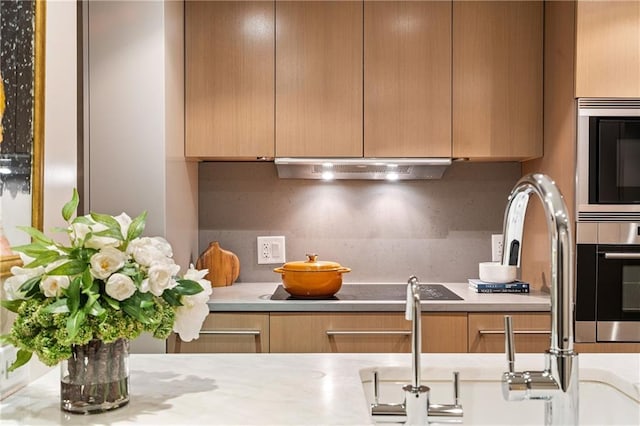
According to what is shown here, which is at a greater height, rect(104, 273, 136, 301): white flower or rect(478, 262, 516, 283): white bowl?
rect(104, 273, 136, 301): white flower

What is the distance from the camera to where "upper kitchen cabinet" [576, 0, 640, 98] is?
8.54ft

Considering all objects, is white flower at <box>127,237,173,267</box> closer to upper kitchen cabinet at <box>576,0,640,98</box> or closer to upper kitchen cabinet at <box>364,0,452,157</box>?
upper kitchen cabinet at <box>364,0,452,157</box>

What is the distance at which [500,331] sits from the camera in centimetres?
268

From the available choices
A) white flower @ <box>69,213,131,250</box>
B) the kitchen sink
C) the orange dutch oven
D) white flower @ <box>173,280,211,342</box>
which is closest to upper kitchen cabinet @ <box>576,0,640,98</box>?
the orange dutch oven

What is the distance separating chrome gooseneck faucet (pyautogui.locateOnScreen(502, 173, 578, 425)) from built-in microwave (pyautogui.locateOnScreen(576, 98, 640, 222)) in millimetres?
1751

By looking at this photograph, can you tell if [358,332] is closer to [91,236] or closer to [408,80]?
[408,80]

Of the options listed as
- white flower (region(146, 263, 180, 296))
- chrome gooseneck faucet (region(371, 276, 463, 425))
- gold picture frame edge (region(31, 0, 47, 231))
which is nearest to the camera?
chrome gooseneck faucet (region(371, 276, 463, 425))

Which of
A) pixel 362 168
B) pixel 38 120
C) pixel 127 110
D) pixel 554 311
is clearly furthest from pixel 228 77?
pixel 554 311

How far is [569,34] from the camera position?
2668 millimetres

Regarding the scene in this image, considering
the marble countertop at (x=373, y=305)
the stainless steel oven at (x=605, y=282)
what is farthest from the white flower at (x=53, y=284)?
the stainless steel oven at (x=605, y=282)

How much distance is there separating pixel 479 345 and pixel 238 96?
1.52 m

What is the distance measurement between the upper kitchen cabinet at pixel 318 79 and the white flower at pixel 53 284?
188cm

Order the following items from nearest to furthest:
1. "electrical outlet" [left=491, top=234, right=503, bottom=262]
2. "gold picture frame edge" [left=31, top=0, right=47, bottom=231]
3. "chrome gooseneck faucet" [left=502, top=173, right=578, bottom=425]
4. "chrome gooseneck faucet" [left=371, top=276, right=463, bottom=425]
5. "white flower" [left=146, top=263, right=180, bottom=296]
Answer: "chrome gooseneck faucet" [left=502, top=173, right=578, bottom=425]
"chrome gooseneck faucet" [left=371, top=276, right=463, bottom=425]
"white flower" [left=146, top=263, right=180, bottom=296]
"gold picture frame edge" [left=31, top=0, right=47, bottom=231]
"electrical outlet" [left=491, top=234, right=503, bottom=262]

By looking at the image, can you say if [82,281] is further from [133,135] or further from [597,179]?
[597,179]
